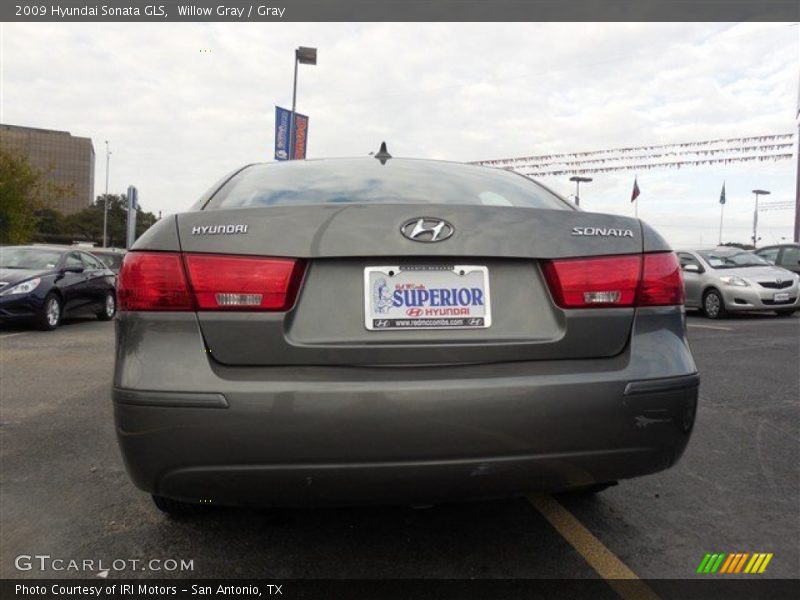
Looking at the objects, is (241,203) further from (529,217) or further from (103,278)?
(103,278)

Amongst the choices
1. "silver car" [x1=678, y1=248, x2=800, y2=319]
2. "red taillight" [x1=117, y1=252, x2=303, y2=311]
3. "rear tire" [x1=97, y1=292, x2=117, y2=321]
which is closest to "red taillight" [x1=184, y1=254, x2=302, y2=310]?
"red taillight" [x1=117, y1=252, x2=303, y2=311]

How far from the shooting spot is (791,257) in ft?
48.8

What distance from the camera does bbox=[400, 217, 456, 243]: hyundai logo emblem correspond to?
1.95m

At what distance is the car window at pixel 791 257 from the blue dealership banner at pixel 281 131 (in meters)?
13.2

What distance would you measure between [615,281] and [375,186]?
3.41 feet

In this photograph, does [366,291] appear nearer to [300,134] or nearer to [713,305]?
[713,305]

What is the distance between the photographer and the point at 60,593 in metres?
2.17

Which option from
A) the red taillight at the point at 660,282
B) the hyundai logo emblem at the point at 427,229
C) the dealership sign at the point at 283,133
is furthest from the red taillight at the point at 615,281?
the dealership sign at the point at 283,133

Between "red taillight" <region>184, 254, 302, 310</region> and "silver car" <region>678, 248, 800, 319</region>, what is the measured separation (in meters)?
10.7

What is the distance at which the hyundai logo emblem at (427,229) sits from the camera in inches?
76.7

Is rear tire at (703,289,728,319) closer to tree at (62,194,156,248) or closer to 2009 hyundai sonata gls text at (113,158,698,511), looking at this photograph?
2009 hyundai sonata gls text at (113,158,698,511)

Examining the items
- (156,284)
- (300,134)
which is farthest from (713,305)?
(300,134)

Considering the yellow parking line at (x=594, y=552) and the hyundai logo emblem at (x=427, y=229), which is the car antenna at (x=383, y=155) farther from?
the yellow parking line at (x=594, y=552)

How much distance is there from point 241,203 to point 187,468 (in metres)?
1.04
